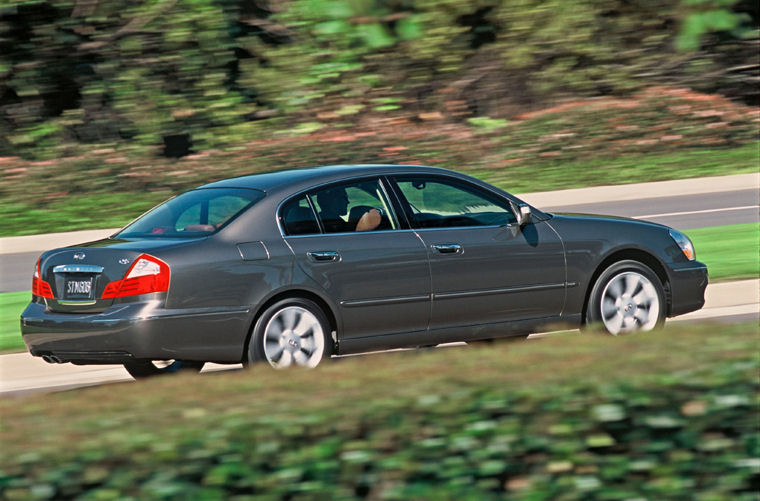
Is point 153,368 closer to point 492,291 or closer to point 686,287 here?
point 492,291

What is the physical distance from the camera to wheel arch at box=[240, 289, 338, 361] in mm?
7309

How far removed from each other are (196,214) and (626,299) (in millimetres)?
3177

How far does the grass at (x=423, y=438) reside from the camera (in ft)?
10.7

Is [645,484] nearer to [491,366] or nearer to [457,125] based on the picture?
[491,366]

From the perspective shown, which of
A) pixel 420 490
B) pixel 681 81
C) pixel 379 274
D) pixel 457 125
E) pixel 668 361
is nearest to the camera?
pixel 420 490

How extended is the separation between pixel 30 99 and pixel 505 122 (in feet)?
32.0

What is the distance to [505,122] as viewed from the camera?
24438 millimetres

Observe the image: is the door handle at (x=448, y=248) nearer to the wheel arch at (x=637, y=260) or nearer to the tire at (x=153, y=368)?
the wheel arch at (x=637, y=260)

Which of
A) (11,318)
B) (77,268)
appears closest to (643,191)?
(11,318)

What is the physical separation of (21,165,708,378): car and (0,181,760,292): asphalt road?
758 centimetres

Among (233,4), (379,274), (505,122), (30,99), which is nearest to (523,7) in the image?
(505,122)

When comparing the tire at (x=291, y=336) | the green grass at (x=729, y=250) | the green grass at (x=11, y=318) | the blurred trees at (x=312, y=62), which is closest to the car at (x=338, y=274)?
the tire at (x=291, y=336)

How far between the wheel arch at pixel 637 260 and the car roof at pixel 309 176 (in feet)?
4.49

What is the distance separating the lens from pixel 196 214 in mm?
7707
